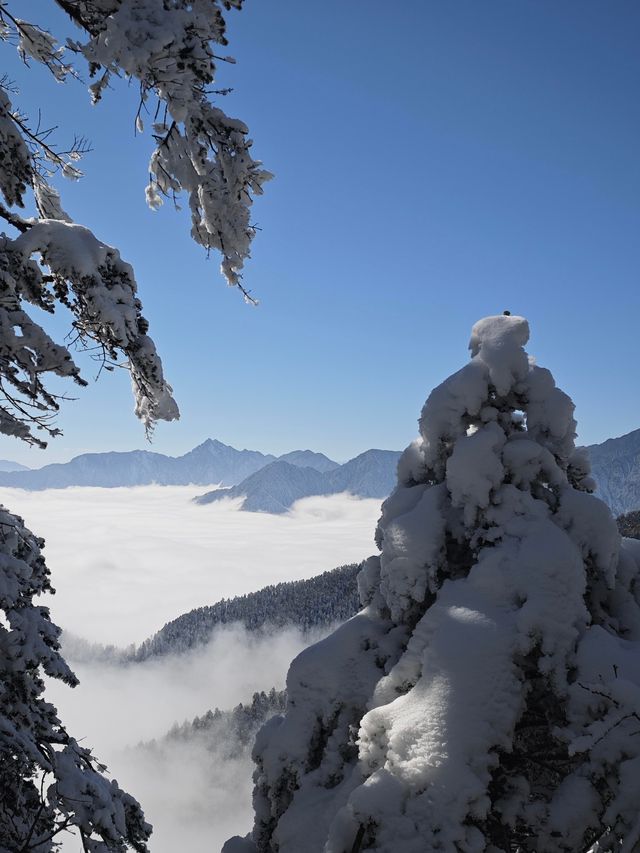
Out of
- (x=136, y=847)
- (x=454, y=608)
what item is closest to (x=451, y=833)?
(x=454, y=608)

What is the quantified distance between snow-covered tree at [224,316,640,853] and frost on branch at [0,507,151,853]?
5.83 ft

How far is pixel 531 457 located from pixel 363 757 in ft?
10.7

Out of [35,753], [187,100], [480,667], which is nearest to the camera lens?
[187,100]

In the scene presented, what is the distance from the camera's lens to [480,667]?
4.25m

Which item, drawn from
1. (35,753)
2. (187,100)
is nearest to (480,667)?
(35,753)

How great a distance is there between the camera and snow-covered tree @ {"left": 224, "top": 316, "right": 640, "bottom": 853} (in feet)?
12.3

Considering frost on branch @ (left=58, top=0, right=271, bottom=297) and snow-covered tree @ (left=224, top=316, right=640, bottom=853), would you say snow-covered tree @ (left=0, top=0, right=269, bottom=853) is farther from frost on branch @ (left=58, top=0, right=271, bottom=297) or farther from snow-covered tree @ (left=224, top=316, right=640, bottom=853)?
snow-covered tree @ (left=224, top=316, right=640, bottom=853)

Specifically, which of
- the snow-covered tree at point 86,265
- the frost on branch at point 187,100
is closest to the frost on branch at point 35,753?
the snow-covered tree at point 86,265

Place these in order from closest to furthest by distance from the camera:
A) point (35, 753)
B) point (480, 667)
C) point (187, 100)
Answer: point (187, 100), point (35, 753), point (480, 667)

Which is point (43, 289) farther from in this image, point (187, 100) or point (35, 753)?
point (35, 753)

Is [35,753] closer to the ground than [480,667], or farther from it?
closer to the ground

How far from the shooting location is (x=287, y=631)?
181 metres

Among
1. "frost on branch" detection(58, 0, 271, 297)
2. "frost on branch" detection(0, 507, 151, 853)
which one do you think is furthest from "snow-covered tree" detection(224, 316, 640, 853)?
"frost on branch" detection(58, 0, 271, 297)

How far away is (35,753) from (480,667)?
371cm
